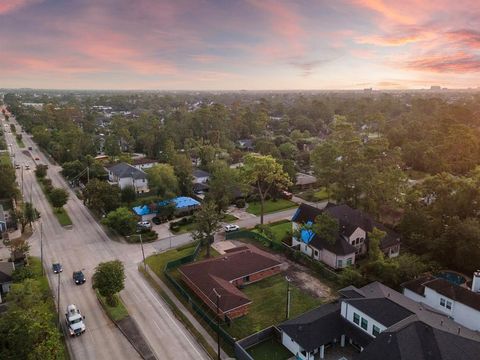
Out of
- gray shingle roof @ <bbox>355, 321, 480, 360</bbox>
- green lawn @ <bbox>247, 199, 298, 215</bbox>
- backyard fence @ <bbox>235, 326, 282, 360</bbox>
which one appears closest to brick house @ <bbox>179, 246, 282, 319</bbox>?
backyard fence @ <bbox>235, 326, 282, 360</bbox>

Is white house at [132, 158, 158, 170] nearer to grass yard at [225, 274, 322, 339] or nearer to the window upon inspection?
grass yard at [225, 274, 322, 339]

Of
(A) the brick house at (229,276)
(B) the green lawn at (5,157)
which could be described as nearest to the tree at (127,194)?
(A) the brick house at (229,276)

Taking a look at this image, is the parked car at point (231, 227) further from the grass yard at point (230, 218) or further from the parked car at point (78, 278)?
the parked car at point (78, 278)

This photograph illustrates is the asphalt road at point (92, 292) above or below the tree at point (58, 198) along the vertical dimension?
below

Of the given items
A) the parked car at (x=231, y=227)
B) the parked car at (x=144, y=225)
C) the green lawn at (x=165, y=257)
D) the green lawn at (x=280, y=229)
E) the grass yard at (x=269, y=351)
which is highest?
the parked car at (x=144, y=225)

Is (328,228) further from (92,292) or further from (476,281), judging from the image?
(92,292)

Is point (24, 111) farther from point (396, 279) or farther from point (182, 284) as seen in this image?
point (396, 279)

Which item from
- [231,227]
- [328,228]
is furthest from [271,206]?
[328,228]
